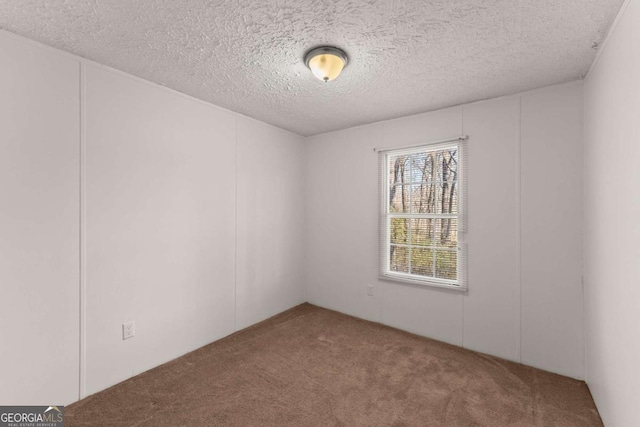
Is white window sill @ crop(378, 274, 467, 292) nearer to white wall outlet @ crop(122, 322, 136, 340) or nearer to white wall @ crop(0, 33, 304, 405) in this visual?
white wall @ crop(0, 33, 304, 405)

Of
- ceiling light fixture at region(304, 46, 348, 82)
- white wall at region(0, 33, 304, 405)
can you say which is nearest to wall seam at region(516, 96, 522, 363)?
ceiling light fixture at region(304, 46, 348, 82)

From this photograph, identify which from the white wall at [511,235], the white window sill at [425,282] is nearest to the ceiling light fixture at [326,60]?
the white wall at [511,235]

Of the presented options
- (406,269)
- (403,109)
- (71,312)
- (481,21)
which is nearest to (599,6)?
(481,21)

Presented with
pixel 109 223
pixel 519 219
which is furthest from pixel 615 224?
pixel 109 223

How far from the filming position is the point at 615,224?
1611mm

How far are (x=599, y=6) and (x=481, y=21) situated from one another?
562mm

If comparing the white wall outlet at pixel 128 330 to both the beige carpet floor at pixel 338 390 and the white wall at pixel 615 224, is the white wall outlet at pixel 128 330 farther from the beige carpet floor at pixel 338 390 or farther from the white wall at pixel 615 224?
the white wall at pixel 615 224

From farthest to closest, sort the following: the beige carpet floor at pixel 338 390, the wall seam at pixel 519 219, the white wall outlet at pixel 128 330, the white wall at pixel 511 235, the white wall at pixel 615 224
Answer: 1. the wall seam at pixel 519 219
2. the white wall at pixel 511 235
3. the white wall outlet at pixel 128 330
4. the beige carpet floor at pixel 338 390
5. the white wall at pixel 615 224

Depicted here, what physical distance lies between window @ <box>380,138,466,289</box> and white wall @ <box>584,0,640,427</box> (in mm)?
993

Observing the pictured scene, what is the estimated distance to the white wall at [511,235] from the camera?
92.8 inches

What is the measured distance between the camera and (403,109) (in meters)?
3.05

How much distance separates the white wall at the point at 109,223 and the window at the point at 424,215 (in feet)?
5.42

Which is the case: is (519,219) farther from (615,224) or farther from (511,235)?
(615,224)

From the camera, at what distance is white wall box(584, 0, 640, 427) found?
4.49 feet
